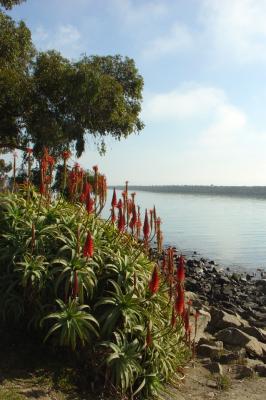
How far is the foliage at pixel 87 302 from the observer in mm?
6414

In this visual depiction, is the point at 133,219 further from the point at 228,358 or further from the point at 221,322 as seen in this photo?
the point at 221,322

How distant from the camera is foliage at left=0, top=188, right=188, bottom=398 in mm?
6414

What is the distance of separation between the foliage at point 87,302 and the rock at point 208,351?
174 cm

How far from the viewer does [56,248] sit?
23.6ft

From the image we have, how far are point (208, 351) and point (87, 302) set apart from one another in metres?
3.44

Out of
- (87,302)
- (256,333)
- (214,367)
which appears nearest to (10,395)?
(87,302)

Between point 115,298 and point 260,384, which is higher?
point 115,298

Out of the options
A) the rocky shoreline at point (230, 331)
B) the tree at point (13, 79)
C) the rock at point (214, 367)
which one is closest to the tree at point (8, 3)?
the tree at point (13, 79)

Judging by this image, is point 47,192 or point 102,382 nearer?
point 102,382

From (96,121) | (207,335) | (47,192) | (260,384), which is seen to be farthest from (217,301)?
(96,121)

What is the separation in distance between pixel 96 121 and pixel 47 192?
1989 cm

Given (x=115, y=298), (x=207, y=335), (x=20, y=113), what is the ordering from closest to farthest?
1. (x=115, y=298)
2. (x=207, y=335)
3. (x=20, y=113)

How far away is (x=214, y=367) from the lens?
27.6ft

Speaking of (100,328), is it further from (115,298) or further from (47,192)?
(47,192)
